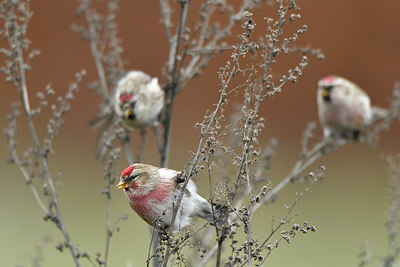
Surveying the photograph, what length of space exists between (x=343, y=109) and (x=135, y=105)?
48.5 inches

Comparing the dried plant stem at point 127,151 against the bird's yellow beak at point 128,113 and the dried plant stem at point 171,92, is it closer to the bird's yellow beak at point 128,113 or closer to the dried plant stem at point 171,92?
the dried plant stem at point 171,92

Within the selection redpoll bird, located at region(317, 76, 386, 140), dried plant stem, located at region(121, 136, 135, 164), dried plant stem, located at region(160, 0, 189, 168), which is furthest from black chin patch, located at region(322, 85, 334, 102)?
dried plant stem, located at region(160, 0, 189, 168)

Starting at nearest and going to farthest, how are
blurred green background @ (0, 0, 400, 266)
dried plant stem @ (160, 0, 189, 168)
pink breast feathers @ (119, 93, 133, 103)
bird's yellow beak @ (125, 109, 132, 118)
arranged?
1. dried plant stem @ (160, 0, 189, 168)
2. bird's yellow beak @ (125, 109, 132, 118)
3. pink breast feathers @ (119, 93, 133, 103)
4. blurred green background @ (0, 0, 400, 266)

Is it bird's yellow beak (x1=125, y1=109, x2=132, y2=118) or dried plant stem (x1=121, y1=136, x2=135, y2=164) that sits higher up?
bird's yellow beak (x1=125, y1=109, x2=132, y2=118)

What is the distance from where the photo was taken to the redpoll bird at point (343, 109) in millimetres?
3895

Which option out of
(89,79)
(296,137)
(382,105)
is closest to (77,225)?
(89,79)

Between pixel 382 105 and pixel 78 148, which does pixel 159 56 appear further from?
pixel 382 105

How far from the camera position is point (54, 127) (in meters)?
2.06

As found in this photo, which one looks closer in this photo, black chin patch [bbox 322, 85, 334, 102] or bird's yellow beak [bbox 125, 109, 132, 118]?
bird's yellow beak [bbox 125, 109, 132, 118]

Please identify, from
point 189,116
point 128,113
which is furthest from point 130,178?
point 189,116

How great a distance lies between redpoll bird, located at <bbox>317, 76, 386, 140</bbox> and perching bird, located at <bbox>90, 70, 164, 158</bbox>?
1.02m

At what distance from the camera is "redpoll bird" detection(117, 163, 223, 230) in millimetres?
1969

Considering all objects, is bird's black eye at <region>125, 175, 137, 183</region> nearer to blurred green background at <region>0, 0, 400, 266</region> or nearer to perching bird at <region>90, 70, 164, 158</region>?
perching bird at <region>90, 70, 164, 158</region>

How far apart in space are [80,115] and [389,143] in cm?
338
